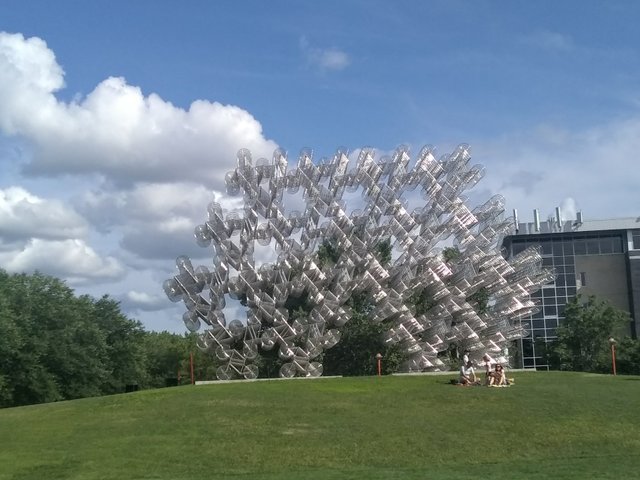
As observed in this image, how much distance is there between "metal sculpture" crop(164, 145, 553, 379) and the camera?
45.8m

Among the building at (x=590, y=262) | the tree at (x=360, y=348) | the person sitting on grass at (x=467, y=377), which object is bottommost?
the person sitting on grass at (x=467, y=377)

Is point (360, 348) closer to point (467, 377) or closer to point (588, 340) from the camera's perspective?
point (467, 377)

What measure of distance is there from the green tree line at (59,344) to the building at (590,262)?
4323 cm

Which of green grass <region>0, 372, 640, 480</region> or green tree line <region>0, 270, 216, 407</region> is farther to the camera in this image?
green tree line <region>0, 270, 216, 407</region>

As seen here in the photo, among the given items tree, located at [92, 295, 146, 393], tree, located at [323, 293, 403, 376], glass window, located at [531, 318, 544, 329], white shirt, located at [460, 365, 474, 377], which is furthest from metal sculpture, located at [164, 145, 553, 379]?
glass window, located at [531, 318, 544, 329]

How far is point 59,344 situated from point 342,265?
2163 centimetres

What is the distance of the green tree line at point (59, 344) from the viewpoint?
5178cm

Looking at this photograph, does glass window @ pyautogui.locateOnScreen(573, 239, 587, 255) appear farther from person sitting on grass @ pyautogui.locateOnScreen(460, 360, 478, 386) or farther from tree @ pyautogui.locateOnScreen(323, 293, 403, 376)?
person sitting on grass @ pyautogui.locateOnScreen(460, 360, 478, 386)

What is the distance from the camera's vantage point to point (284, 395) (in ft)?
103

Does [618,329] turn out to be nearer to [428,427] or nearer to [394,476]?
[428,427]

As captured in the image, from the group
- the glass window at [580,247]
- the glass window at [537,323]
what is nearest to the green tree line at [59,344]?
the glass window at [537,323]

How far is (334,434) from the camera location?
23859mm

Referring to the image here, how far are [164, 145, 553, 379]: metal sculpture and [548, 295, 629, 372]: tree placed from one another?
1650 cm

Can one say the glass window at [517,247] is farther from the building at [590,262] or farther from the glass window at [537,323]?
the glass window at [537,323]
